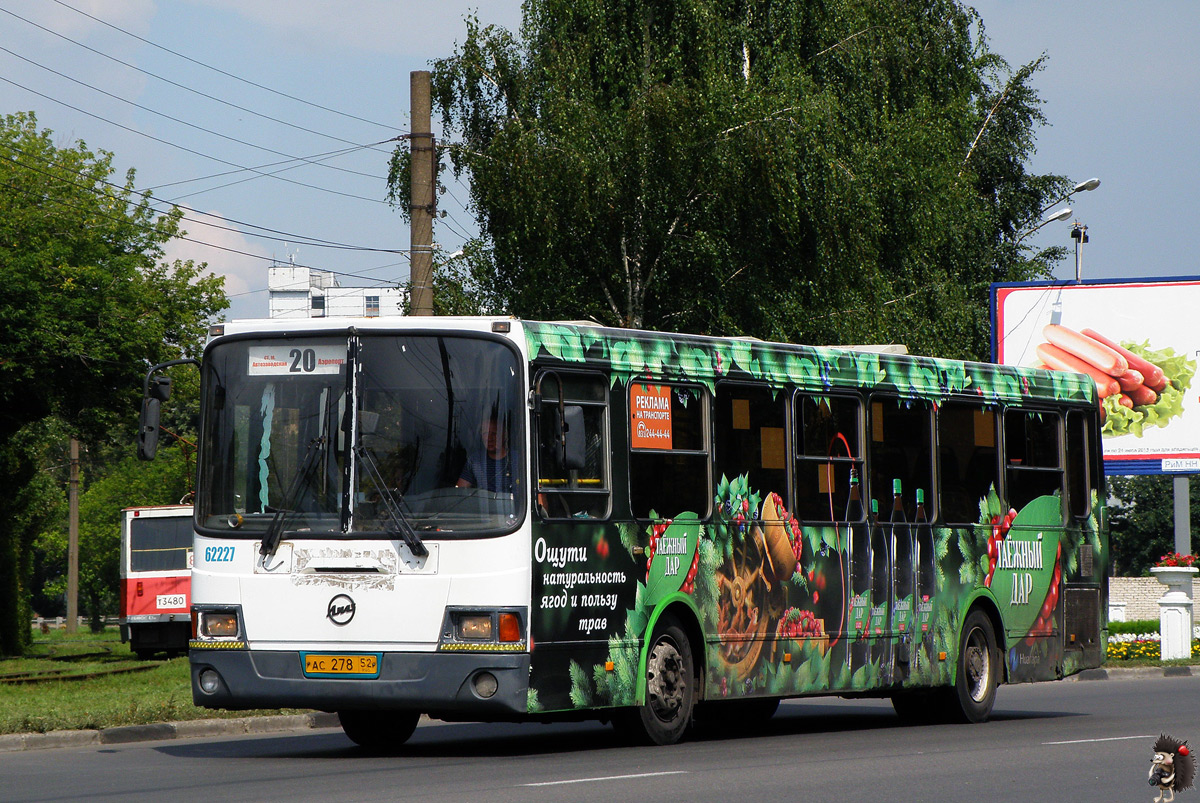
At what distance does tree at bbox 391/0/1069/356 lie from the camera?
1222 inches

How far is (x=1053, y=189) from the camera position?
53406mm

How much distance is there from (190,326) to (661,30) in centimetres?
1428

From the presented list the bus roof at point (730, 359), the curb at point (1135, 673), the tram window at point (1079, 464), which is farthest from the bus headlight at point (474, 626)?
the curb at point (1135, 673)

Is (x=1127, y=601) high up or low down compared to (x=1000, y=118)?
down

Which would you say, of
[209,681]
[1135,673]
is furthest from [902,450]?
[1135,673]

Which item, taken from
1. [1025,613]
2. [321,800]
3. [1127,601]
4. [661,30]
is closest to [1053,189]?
[1127,601]

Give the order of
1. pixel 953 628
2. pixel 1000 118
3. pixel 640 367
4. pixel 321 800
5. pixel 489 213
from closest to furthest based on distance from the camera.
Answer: pixel 321 800 → pixel 640 367 → pixel 953 628 → pixel 489 213 → pixel 1000 118

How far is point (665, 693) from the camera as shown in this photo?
1304 centimetres

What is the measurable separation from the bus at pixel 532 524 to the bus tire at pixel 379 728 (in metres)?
0.02

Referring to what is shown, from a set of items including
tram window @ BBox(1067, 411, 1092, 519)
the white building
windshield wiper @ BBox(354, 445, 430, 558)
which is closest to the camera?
windshield wiper @ BBox(354, 445, 430, 558)

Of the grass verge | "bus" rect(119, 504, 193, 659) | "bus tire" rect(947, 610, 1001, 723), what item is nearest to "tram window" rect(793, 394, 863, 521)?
"bus tire" rect(947, 610, 1001, 723)

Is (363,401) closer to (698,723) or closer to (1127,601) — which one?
(698,723)

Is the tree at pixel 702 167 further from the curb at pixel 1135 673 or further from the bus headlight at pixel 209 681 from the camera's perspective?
the bus headlight at pixel 209 681

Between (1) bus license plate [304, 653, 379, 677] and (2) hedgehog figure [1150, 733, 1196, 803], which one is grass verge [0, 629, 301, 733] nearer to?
(1) bus license plate [304, 653, 379, 677]
